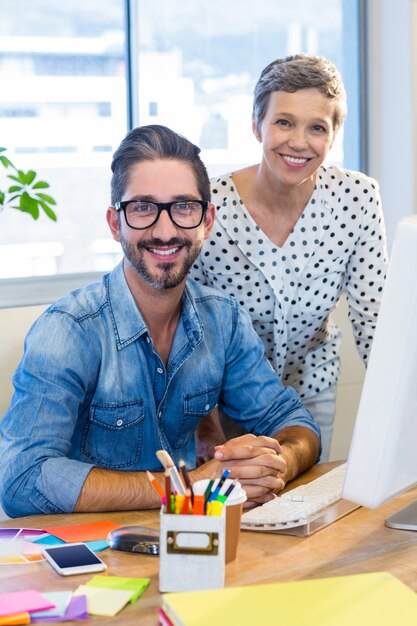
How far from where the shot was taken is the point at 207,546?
1.25 meters

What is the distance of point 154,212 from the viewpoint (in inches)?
75.4

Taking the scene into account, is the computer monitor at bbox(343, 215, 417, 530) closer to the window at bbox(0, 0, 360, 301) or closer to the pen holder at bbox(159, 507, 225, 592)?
the pen holder at bbox(159, 507, 225, 592)

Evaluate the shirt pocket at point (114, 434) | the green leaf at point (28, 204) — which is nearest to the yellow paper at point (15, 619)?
the shirt pocket at point (114, 434)

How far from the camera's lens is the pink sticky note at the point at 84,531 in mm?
1498

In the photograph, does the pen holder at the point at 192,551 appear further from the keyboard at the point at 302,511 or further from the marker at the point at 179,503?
the keyboard at the point at 302,511

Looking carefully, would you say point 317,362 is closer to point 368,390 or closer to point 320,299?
point 320,299

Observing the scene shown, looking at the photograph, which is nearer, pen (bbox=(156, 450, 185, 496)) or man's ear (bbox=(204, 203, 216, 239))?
pen (bbox=(156, 450, 185, 496))

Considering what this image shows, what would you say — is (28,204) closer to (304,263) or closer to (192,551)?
Answer: (304,263)

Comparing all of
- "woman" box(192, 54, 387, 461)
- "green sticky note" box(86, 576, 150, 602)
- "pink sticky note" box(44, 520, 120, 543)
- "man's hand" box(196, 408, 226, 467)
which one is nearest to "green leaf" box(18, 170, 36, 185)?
"woman" box(192, 54, 387, 461)

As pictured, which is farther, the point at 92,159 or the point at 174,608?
the point at 92,159

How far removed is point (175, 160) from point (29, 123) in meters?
1.36

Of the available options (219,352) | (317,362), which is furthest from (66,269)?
(219,352)

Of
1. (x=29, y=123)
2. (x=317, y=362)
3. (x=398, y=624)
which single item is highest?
(x=29, y=123)

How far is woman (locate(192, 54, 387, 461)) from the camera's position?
224 centimetres
